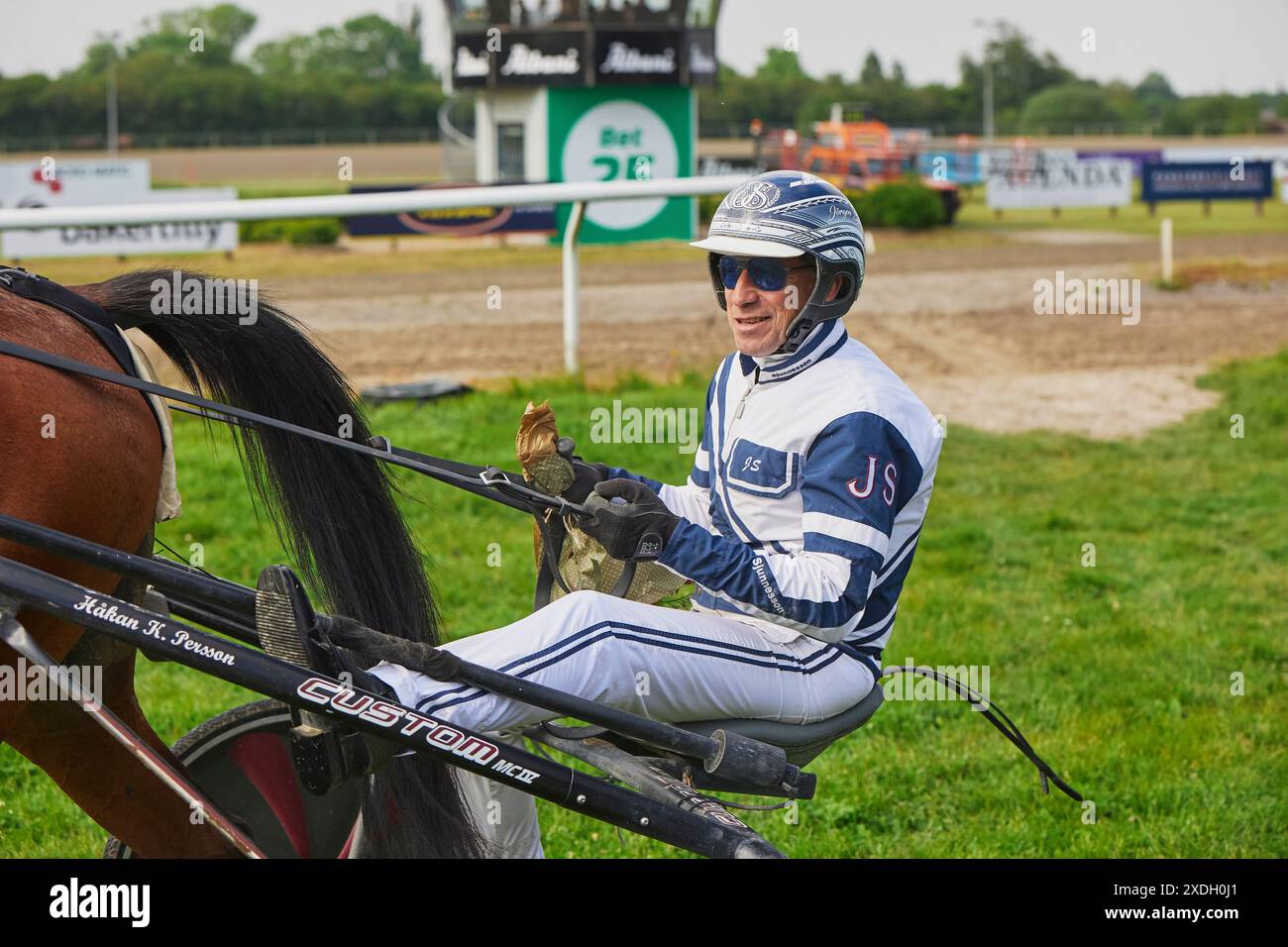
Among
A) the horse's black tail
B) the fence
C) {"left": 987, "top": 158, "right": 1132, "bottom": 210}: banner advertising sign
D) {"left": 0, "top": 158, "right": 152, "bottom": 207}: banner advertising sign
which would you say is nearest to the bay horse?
the horse's black tail

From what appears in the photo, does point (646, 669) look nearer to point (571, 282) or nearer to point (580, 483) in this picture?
point (580, 483)

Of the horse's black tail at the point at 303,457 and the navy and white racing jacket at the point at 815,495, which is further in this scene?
the horse's black tail at the point at 303,457

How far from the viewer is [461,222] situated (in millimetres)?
15695

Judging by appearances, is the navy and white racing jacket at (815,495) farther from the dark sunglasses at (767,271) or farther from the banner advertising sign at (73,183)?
the banner advertising sign at (73,183)

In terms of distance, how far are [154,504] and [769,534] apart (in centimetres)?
109

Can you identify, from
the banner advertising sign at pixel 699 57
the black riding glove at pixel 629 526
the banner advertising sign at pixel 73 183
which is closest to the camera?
the black riding glove at pixel 629 526

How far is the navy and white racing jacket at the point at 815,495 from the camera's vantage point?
224 cm

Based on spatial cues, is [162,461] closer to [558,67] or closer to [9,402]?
[9,402]

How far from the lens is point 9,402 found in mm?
2186

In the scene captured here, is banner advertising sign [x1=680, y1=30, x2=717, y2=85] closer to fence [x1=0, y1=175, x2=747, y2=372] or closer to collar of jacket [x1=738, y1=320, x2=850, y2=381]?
fence [x1=0, y1=175, x2=747, y2=372]

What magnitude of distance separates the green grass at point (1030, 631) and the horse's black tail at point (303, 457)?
0.42 feet

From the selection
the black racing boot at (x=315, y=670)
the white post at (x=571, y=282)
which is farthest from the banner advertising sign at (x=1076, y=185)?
the black racing boot at (x=315, y=670)

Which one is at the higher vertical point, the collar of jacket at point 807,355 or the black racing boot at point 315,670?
the collar of jacket at point 807,355

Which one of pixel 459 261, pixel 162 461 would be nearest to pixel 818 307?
pixel 162 461
